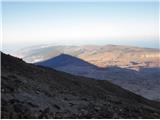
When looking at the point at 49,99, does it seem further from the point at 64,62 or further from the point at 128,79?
the point at 64,62

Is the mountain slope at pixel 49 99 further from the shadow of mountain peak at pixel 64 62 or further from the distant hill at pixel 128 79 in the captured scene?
the shadow of mountain peak at pixel 64 62

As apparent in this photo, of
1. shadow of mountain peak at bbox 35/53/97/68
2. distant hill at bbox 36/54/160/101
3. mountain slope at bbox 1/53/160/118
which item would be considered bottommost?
shadow of mountain peak at bbox 35/53/97/68

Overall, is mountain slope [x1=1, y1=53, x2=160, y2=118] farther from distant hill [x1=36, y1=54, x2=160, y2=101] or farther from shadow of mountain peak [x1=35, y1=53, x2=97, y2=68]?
shadow of mountain peak [x1=35, y1=53, x2=97, y2=68]

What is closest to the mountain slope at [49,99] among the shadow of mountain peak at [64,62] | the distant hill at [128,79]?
the distant hill at [128,79]

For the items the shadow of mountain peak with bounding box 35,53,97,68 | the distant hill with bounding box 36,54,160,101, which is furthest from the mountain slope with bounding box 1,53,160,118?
the shadow of mountain peak with bounding box 35,53,97,68

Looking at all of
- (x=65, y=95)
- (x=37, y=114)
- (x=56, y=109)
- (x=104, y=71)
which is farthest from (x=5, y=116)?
(x=104, y=71)

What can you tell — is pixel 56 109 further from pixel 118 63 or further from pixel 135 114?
pixel 118 63

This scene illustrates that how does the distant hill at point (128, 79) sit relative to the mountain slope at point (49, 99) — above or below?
below

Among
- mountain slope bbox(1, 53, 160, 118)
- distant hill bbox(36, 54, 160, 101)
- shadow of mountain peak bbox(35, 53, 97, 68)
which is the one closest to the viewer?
mountain slope bbox(1, 53, 160, 118)

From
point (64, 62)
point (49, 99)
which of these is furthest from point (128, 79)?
point (49, 99)
